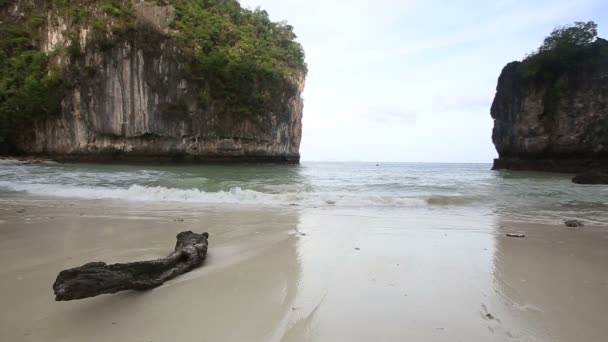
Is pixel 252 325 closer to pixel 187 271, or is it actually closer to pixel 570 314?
pixel 187 271

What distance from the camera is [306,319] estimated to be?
1.72 meters

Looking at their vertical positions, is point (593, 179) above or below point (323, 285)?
above

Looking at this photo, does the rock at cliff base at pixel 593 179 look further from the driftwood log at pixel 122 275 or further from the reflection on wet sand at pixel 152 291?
the driftwood log at pixel 122 275

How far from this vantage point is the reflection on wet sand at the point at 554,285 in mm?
1649

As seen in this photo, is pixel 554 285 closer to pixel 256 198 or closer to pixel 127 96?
pixel 256 198

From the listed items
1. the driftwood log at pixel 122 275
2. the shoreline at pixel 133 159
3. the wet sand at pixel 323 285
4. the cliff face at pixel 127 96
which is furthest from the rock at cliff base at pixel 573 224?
the cliff face at pixel 127 96

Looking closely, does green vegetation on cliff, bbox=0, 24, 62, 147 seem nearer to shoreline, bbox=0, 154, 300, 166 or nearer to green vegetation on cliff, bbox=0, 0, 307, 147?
green vegetation on cliff, bbox=0, 0, 307, 147

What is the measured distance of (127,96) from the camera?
2698cm

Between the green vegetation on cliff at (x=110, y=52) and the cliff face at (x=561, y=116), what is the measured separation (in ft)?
70.7

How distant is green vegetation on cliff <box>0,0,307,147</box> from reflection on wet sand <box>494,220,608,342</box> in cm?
2931

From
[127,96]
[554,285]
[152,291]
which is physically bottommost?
[152,291]

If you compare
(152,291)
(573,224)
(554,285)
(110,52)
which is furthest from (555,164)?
(110,52)

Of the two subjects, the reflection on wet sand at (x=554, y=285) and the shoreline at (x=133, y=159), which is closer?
the reflection on wet sand at (x=554, y=285)

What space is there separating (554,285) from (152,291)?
2653 mm
